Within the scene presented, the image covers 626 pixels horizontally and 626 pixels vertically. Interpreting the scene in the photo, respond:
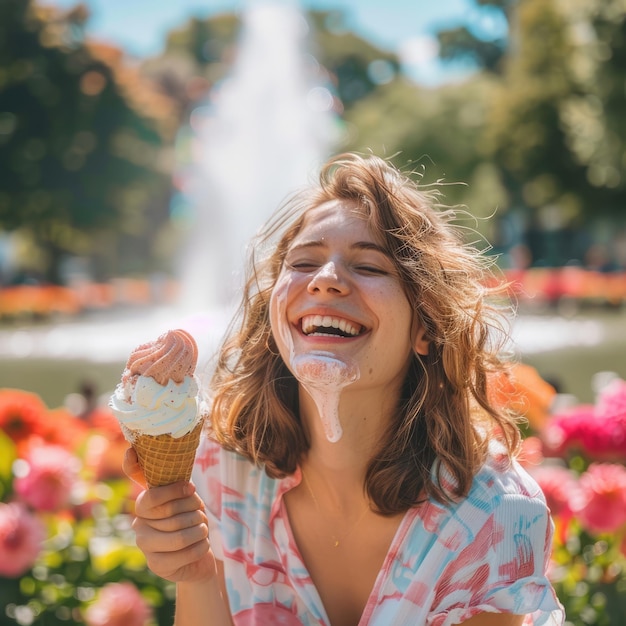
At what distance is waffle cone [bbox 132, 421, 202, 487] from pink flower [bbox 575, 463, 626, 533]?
4.66ft

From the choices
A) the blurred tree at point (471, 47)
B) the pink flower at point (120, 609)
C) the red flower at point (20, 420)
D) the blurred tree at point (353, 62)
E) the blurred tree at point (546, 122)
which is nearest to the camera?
the pink flower at point (120, 609)

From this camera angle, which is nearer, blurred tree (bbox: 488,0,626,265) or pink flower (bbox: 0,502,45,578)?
pink flower (bbox: 0,502,45,578)

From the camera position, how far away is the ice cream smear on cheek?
1.97 m

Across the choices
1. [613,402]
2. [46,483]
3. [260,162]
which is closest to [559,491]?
[613,402]

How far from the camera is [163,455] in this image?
188 cm

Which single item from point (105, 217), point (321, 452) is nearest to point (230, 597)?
point (321, 452)

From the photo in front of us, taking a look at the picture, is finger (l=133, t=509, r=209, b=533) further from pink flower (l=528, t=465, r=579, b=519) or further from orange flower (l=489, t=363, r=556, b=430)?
pink flower (l=528, t=465, r=579, b=519)

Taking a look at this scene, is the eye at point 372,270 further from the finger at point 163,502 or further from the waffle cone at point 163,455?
the finger at point 163,502

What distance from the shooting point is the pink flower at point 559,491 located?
288 cm

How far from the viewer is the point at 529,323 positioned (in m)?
17.8

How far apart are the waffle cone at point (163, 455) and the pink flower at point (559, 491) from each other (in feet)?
4.50

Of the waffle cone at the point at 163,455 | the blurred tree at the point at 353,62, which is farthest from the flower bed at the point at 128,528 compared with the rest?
the blurred tree at the point at 353,62

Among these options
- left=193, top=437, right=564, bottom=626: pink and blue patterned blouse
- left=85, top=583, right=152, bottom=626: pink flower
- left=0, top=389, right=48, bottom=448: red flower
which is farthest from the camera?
left=0, top=389, right=48, bottom=448: red flower

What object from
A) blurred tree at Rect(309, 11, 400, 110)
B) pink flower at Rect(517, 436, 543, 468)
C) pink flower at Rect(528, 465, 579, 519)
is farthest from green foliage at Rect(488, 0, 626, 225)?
blurred tree at Rect(309, 11, 400, 110)
